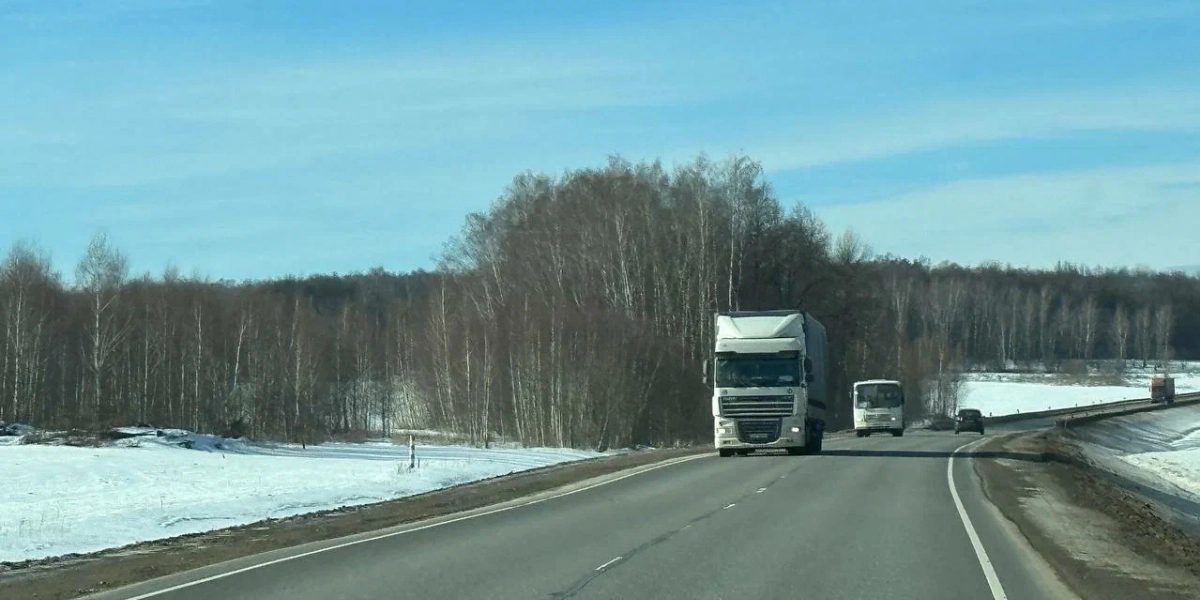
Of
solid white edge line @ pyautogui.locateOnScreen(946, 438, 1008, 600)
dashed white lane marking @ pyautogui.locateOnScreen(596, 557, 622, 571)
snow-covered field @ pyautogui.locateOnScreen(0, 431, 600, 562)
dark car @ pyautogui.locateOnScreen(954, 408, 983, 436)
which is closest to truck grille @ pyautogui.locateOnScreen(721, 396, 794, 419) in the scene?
snow-covered field @ pyautogui.locateOnScreen(0, 431, 600, 562)

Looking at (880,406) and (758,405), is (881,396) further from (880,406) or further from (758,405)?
(758,405)

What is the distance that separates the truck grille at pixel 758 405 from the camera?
36.2 meters

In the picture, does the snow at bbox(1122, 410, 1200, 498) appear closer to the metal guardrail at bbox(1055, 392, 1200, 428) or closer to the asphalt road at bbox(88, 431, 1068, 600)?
the metal guardrail at bbox(1055, 392, 1200, 428)

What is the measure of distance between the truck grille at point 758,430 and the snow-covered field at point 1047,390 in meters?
89.7

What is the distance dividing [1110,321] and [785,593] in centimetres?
19057

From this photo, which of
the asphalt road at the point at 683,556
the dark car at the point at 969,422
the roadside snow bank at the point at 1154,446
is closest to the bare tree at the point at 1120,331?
the roadside snow bank at the point at 1154,446

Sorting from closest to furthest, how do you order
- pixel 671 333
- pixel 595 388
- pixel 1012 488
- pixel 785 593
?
pixel 785 593 < pixel 1012 488 < pixel 595 388 < pixel 671 333

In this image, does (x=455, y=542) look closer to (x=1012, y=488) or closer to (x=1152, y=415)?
(x=1012, y=488)

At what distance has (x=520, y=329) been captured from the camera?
60.6m

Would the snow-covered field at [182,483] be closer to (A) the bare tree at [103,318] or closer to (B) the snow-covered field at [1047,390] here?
(A) the bare tree at [103,318]

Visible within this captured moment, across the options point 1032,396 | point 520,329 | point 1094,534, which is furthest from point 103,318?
point 1032,396

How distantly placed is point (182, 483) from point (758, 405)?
16.0 meters

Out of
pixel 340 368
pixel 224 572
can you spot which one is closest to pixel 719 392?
pixel 224 572

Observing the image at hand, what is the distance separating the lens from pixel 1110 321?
18688 centimetres
